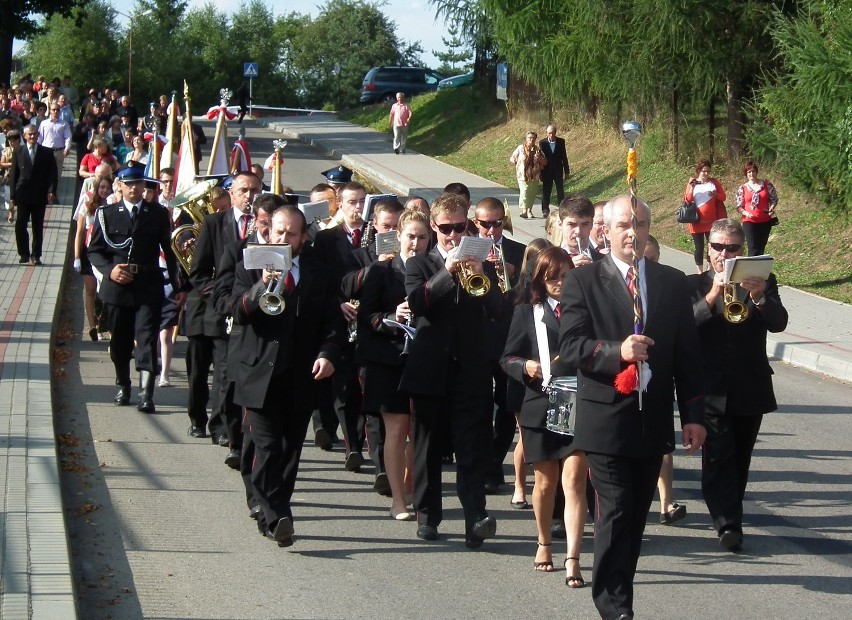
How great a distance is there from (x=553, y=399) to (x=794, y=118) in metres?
16.7

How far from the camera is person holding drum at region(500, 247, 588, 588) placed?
700 centimetres

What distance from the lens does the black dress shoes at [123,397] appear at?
11414mm

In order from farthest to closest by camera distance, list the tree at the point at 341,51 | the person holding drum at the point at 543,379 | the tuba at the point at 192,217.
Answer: the tree at the point at 341,51, the tuba at the point at 192,217, the person holding drum at the point at 543,379

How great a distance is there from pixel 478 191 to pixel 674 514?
23740 millimetres

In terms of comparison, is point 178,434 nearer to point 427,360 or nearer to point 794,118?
point 427,360

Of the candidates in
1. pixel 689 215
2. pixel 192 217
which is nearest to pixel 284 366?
pixel 192 217

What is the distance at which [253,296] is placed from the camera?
722 cm

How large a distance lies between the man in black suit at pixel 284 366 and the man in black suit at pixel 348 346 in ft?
5.85

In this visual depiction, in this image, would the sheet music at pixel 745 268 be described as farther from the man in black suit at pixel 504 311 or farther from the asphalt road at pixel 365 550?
the asphalt road at pixel 365 550

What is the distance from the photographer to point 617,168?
101 ft

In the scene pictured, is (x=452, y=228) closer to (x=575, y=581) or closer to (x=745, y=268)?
(x=745, y=268)

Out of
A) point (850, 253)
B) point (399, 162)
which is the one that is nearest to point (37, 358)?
point (850, 253)

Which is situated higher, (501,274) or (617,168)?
(617,168)

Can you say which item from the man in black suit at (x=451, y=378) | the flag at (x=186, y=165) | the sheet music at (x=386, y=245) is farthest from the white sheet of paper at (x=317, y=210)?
the flag at (x=186, y=165)
